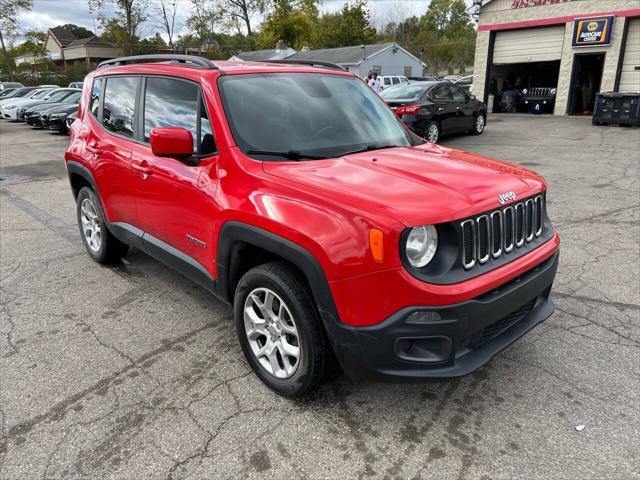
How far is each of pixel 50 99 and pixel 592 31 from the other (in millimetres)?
22341

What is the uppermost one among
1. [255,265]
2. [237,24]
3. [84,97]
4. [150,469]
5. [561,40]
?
[237,24]

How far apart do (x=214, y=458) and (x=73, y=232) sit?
15.7 ft

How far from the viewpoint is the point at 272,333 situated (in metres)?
2.84

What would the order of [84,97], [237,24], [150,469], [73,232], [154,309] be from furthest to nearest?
[237,24] → [73,232] → [84,97] → [154,309] → [150,469]

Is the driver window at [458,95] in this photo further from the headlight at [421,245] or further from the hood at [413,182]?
the headlight at [421,245]

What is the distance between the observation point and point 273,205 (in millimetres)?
2580

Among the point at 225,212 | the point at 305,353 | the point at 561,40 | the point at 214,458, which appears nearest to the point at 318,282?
the point at 305,353

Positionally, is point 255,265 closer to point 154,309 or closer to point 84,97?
point 154,309

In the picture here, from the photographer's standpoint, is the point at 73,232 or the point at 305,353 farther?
the point at 73,232

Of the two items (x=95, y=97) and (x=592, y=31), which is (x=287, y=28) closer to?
(x=592, y=31)

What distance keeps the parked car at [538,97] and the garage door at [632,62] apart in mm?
2538

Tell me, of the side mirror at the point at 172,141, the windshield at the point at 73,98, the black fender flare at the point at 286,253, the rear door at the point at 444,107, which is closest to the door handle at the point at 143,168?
the side mirror at the point at 172,141

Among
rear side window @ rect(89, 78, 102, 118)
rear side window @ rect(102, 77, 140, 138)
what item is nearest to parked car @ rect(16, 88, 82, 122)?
rear side window @ rect(89, 78, 102, 118)

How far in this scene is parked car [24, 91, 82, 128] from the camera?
1834cm
